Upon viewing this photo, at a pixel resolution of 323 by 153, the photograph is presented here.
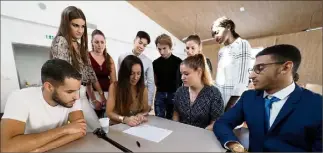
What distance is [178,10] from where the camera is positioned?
3.88 metres

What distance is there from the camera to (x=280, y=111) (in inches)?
31.2

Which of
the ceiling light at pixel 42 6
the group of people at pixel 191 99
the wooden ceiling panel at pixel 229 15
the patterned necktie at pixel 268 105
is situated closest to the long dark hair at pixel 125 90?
the group of people at pixel 191 99

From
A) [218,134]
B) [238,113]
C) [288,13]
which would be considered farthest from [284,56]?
[288,13]

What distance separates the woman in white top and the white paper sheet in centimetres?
83

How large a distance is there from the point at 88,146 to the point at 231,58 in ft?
4.40

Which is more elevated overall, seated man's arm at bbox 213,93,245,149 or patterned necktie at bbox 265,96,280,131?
patterned necktie at bbox 265,96,280,131

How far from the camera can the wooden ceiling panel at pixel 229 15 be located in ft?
10.4

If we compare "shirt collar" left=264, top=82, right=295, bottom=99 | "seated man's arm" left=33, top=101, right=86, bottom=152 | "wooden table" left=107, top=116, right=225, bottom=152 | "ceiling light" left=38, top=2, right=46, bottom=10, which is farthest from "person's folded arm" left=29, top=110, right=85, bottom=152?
"ceiling light" left=38, top=2, right=46, bottom=10

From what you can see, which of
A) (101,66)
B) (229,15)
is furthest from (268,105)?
(229,15)

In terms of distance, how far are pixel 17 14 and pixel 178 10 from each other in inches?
118

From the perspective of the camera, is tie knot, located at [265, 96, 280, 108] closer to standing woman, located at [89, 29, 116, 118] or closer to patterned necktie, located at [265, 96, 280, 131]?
patterned necktie, located at [265, 96, 280, 131]

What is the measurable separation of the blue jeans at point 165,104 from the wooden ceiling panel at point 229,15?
234 centimetres

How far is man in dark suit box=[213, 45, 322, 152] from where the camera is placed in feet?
2.43

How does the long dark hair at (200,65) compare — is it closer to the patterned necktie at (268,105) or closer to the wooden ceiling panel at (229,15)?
the patterned necktie at (268,105)
